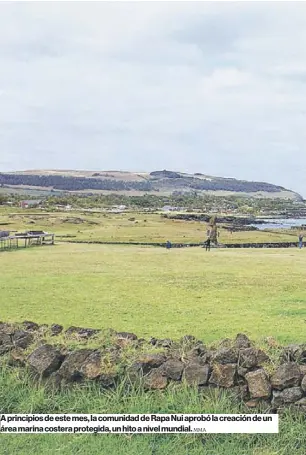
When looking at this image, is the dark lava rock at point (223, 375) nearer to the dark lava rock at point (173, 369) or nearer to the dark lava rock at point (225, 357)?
the dark lava rock at point (225, 357)

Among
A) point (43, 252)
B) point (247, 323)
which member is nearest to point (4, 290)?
point (247, 323)

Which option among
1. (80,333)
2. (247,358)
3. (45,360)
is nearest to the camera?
(247,358)

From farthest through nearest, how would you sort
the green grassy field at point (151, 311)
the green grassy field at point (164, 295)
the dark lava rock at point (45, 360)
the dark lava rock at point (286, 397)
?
the green grassy field at point (164, 295)
the dark lava rock at point (45, 360)
the dark lava rock at point (286, 397)
the green grassy field at point (151, 311)

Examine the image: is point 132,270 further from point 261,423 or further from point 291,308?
point 261,423

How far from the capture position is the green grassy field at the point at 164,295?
13.4 meters

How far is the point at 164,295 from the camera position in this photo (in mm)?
17797

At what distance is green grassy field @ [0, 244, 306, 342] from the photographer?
44.0 ft

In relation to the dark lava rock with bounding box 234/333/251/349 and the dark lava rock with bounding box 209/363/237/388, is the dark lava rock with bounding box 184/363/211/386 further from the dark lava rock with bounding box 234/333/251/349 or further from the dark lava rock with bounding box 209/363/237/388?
the dark lava rock with bounding box 234/333/251/349

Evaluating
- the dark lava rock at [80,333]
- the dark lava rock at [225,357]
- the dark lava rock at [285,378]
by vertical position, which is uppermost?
the dark lava rock at [225,357]

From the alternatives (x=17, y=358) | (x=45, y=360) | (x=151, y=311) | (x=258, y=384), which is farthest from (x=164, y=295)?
(x=258, y=384)

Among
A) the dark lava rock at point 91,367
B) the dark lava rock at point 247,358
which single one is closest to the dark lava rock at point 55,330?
the dark lava rock at point 91,367

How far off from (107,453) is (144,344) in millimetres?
2518

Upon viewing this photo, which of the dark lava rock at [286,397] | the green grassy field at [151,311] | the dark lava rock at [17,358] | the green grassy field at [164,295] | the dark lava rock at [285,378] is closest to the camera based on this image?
the green grassy field at [151,311]

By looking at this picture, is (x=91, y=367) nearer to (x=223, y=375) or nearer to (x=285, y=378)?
(x=223, y=375)
